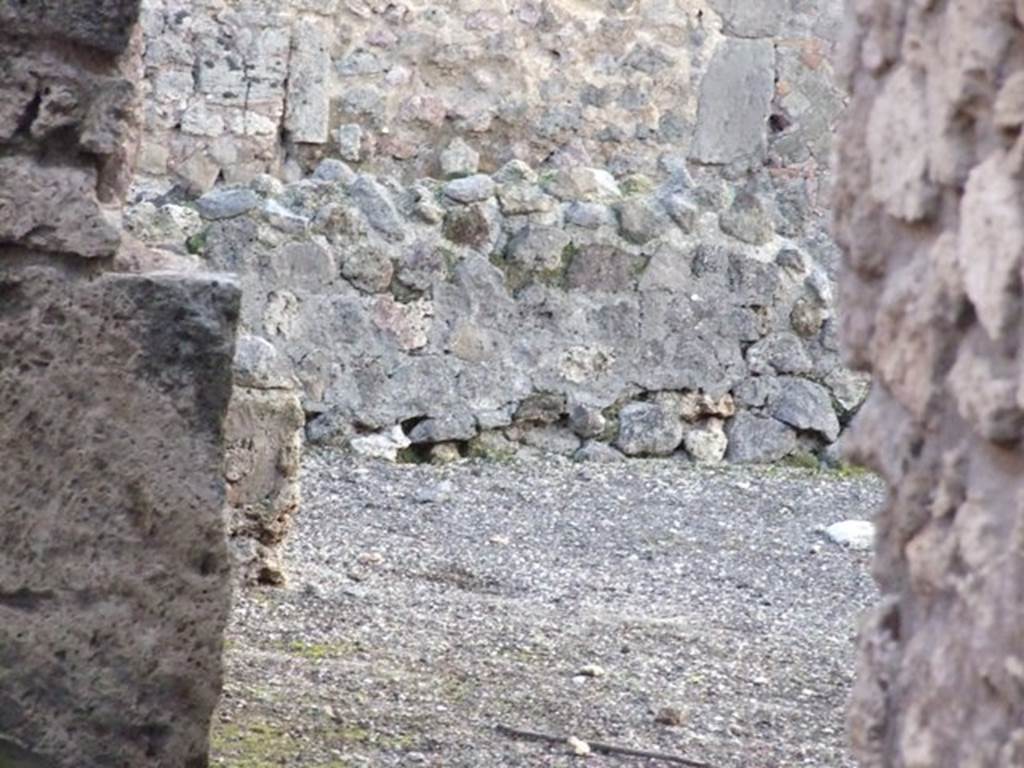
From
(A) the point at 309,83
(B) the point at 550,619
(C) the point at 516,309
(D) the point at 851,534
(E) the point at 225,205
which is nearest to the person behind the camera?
(B) the point at 550,619

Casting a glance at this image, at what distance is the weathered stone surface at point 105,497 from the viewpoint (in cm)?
323

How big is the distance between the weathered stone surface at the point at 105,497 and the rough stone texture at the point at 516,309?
13.2 ft

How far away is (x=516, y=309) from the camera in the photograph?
24.8 feet

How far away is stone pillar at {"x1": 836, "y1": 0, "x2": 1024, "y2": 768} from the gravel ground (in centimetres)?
Answer: 189

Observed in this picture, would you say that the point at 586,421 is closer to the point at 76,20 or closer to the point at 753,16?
the point at 753,16

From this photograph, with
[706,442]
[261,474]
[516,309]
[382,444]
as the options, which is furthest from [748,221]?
[261,474]

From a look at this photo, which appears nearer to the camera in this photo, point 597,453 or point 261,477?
point 261,477

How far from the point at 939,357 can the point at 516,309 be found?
572 centimetres

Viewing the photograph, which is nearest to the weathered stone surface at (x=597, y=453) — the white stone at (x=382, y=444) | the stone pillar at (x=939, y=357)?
the white stone at (x=382, y=444)

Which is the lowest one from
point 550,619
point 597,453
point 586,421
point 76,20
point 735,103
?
point 550,619

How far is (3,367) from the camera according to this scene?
3.22 metres

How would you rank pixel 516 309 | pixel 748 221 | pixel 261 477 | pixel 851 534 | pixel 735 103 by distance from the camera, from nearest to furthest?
pixel 261 477, pixel 851 534, pixel 516 309, pixel 748 221, pixel 735 103

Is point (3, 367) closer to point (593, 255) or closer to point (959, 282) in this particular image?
point (959, 282)

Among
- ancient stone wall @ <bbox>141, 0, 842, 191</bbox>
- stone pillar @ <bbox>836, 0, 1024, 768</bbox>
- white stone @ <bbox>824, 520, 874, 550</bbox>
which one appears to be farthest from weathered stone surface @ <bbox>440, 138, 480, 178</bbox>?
stone pillar @ <bbox>836, 0, 1024, 768</bbox>
